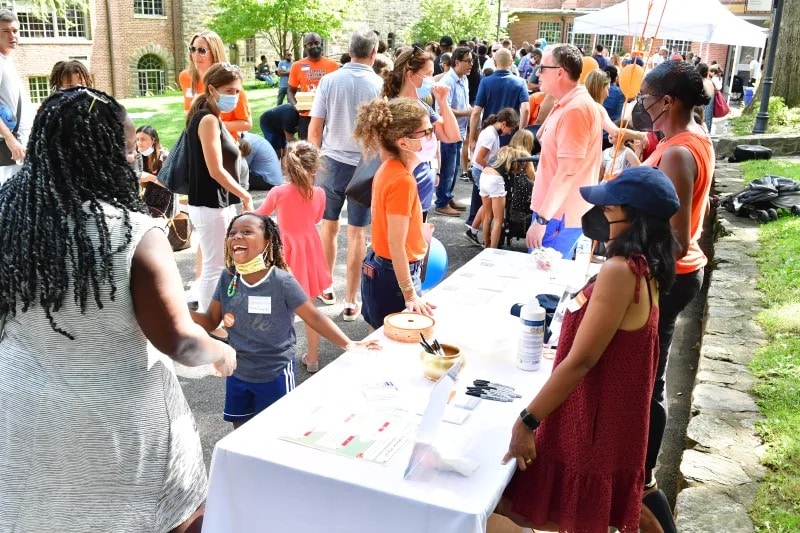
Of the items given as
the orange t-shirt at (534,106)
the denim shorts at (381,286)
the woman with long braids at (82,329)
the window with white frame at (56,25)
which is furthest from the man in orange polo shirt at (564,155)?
the window with white frame at (56,25)

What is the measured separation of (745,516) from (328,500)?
1.81 meters

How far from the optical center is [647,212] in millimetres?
2303

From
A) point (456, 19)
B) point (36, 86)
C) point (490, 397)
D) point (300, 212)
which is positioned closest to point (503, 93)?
point (300, 212)

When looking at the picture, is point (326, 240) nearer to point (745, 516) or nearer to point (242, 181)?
point (242, 181)

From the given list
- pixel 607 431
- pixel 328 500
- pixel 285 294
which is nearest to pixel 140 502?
pixel 328 500

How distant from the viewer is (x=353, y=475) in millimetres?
2189

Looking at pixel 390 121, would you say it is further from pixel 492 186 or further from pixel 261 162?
pixel 492 186

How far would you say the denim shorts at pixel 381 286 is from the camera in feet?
12.1

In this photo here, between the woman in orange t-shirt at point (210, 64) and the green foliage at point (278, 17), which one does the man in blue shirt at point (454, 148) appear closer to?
the woman in orange t-shirt at point (210, 64)

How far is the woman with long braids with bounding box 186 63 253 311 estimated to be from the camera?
484cm

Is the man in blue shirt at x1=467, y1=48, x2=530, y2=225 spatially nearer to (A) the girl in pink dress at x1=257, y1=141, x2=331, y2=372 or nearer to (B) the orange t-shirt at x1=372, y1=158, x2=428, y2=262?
(A) the girl in pink dress at x1=257, y1=141, x2=331, y2=372

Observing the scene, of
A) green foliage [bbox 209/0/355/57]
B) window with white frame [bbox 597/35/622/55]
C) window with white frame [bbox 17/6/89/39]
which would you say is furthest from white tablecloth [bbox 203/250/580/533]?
window with white frame [bbox 597/35/622/55]

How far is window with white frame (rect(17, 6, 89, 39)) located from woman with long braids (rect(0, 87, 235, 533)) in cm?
2885

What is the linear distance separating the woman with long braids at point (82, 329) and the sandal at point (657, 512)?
6.24 feet
